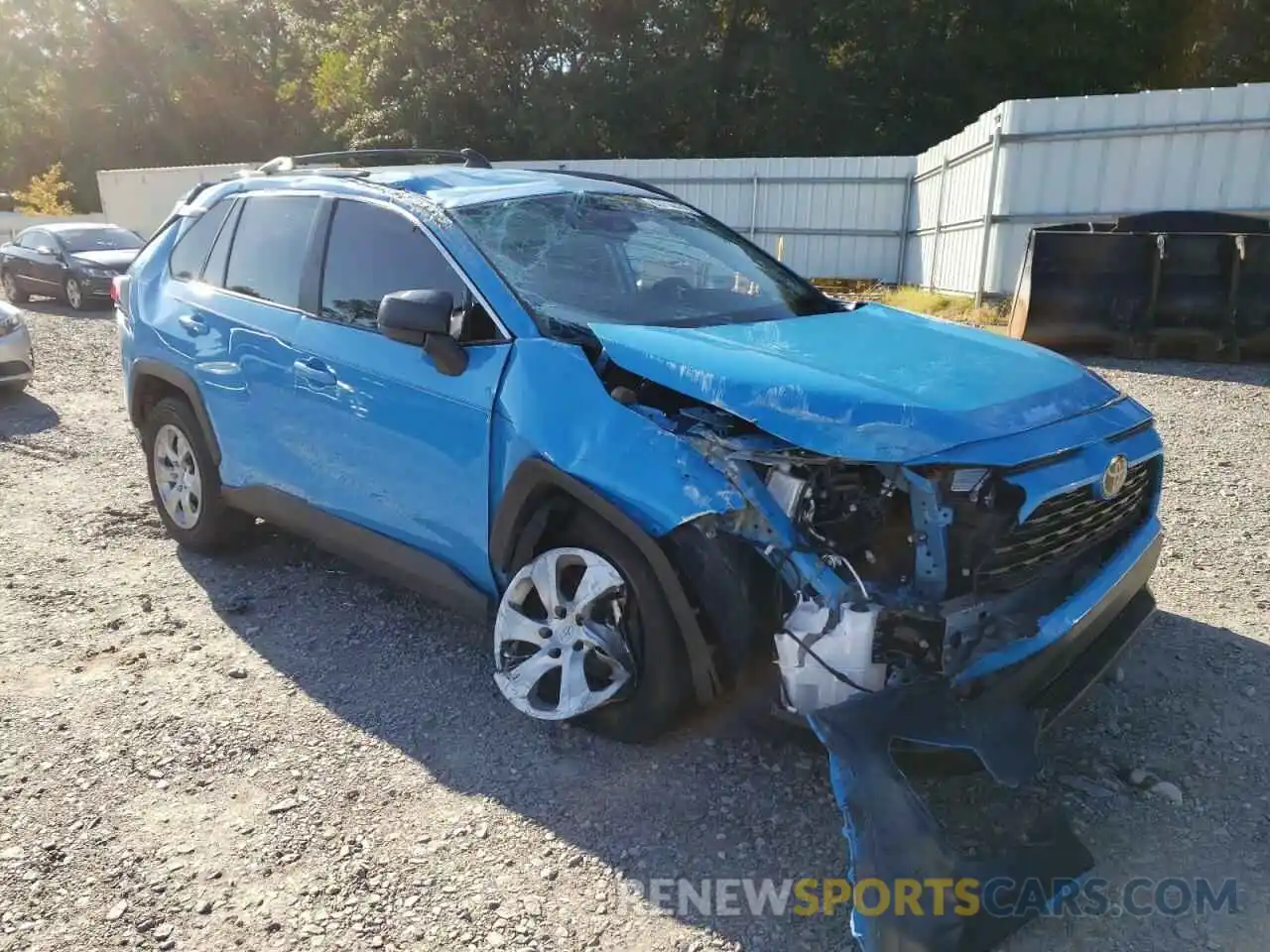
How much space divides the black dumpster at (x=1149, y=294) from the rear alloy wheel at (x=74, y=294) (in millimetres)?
15080

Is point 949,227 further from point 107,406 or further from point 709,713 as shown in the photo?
point 709,713

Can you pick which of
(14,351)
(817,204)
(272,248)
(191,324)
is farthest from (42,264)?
(272,248)

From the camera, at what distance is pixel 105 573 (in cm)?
469

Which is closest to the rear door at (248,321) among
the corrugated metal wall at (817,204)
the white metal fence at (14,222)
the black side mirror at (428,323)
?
the black side mirror at (428,323)

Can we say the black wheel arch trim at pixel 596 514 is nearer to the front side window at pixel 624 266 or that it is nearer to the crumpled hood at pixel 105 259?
the front side window at pixel 624 266

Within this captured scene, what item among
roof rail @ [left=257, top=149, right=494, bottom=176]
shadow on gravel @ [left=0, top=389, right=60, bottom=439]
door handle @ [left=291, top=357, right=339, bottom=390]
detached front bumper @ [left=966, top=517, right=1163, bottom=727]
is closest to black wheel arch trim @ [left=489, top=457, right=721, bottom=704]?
detached front bumper @ [left=966, top=517, right=1163, bottom=727]

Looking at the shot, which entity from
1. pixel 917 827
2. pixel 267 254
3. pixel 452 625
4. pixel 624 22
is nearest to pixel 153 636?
pixel 452 625

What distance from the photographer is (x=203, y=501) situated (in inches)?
183

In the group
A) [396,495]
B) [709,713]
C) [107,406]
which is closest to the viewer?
[709,713]

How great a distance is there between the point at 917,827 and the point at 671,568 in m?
0.94

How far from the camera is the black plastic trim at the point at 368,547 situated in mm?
3418

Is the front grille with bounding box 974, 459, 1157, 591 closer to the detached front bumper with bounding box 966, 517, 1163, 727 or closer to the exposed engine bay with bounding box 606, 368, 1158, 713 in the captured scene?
the exposed engine bay with bounding box 606, 368, 1158, 713

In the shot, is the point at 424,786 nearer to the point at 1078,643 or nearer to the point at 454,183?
the point at 1078,643

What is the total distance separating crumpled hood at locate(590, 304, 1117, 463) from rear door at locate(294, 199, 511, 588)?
1.87ft
